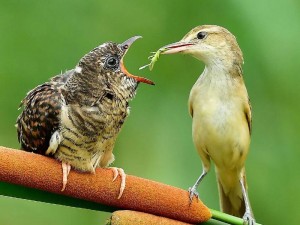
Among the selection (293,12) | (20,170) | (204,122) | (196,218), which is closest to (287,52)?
(293,12)

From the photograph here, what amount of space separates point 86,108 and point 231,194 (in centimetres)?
118

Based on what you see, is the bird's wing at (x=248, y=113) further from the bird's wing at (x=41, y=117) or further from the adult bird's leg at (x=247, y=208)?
the bird's wing at (x=41, y=117)

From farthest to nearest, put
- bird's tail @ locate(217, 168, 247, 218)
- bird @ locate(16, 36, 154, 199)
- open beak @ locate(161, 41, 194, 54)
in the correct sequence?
bird's tail @ locate(217, 168, 247, 218), open beak @ locate(161, 41, 194, 54), bird @ locate(16, 36, 154, 199)

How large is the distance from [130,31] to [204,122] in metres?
0.47

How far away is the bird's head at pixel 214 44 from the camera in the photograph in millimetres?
2738

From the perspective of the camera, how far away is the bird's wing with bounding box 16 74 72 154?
2.03 metres

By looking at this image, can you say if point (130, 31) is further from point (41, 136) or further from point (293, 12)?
point (41, 136)

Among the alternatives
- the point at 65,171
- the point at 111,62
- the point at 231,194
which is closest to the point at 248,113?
the point at 231,194

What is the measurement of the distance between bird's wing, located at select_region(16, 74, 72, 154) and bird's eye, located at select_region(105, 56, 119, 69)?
0.50ft

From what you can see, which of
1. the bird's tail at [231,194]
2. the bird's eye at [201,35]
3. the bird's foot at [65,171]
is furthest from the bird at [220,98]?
the bird's foot at [65,171]

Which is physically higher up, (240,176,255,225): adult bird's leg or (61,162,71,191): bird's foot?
(61,162,71,191): bird's foot

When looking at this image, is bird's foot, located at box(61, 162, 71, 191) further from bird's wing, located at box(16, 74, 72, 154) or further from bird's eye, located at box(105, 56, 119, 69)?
bird's eye, located at box(105, 56, 119, 69)

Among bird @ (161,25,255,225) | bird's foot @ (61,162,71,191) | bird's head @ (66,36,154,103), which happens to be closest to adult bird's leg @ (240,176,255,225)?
bird @ (161,25,255,225)

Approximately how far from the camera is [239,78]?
9.21ft
